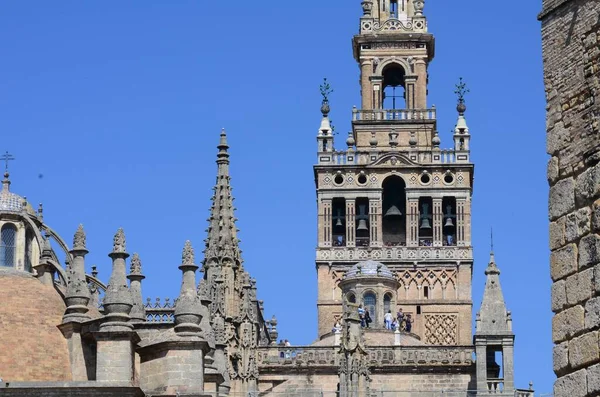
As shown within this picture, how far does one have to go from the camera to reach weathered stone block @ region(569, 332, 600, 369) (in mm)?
19641

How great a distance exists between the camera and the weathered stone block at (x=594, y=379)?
19.4 metres

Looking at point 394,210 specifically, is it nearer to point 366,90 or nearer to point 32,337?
point 366,90

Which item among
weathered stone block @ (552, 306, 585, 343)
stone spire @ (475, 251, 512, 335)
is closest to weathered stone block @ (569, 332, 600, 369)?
weathered stone block @ (552, 306, 585, 343)

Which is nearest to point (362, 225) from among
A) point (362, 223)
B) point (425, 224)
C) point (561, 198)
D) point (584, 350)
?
point (362, 223)

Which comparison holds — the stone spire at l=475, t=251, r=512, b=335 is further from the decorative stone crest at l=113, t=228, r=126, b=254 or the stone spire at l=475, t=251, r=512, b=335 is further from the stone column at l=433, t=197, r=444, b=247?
the decorative stone crest at l=113, t=228, r=126, b=254

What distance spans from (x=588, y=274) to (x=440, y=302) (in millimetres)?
71644

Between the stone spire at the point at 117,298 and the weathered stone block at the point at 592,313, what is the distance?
1301 inches

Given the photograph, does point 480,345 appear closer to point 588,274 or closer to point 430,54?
point 430,54

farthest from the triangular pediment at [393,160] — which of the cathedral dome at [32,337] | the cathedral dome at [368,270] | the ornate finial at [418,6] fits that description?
the cathedral dome at [32,337]

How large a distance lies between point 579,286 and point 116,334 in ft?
110

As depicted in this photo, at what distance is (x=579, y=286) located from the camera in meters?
20.0

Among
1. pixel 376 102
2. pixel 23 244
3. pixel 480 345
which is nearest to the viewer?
pixel 23 244

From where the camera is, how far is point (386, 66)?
9894 centimetres

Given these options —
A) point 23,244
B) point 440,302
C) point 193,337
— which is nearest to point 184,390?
point 193,337
